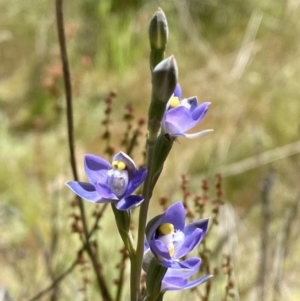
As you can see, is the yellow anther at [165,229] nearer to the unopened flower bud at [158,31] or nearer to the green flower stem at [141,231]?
the green flower stem at [141,231]

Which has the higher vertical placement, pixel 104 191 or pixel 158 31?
pixel 158 31

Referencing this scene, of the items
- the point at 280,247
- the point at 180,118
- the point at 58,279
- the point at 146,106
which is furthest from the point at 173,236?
the point at 146,106

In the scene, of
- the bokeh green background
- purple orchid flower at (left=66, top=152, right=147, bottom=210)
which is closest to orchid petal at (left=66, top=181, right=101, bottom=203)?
purple orchid flower at (left=66, top=152, right=147, bottom=210)

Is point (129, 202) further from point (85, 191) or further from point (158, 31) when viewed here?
point (158, 31)

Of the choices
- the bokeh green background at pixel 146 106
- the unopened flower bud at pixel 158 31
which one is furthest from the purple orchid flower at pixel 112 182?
the bokeh green background at pixel 146 106

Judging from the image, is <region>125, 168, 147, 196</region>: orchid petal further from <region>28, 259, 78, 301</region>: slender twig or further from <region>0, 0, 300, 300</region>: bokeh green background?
<region>0, 0, 300, 300</region>: bokeh green background

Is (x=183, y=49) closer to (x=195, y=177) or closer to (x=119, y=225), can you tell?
(x=195, y=177)
